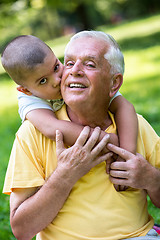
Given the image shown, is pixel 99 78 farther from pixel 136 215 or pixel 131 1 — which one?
pixel 131 1

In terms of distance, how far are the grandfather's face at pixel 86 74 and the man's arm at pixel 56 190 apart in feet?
0.72

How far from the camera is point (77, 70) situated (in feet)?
7.86

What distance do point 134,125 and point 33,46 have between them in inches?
34.0

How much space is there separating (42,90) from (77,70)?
363mm

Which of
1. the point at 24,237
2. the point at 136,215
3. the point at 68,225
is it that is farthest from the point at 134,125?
the point at 24,237

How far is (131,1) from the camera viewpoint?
173ft

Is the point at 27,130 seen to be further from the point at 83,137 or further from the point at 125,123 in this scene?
the point at 125,123

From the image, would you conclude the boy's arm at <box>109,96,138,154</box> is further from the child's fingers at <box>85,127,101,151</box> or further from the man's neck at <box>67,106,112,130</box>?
the child's fingers at <box>85,127,101,151</box>

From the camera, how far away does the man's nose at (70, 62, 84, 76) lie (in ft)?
7.85

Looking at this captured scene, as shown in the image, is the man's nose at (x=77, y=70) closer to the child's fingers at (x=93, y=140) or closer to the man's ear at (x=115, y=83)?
the man's ear at (x=115, y=83)

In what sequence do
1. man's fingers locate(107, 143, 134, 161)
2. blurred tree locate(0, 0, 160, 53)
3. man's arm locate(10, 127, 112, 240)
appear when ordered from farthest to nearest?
blurred tree locate(0, 0, 160, 53), man's fingers locate(107, 143, 134, 161), man's arm locate(10, 127, 112, 240)

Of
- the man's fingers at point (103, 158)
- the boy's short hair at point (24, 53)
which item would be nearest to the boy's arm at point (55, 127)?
the man's fingers at point (103, 158)

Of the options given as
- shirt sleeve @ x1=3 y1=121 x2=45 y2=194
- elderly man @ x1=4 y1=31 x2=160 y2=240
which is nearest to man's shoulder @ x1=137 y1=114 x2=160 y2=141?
elderly man @ x1=4 y1=31 x2=160 y2=240

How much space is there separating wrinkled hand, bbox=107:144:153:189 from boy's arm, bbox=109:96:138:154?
6 centimetres
